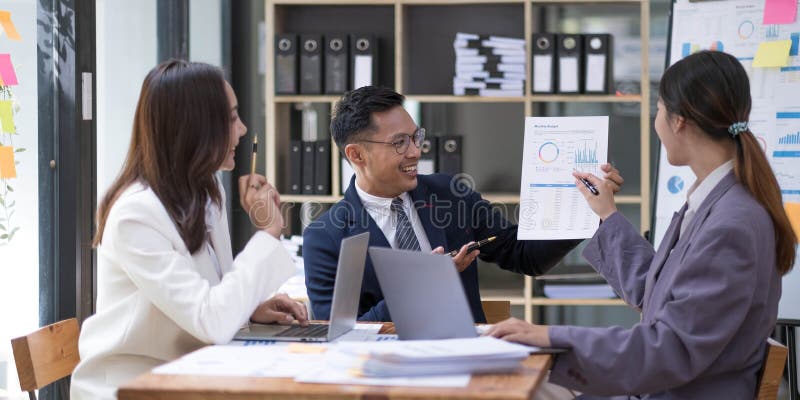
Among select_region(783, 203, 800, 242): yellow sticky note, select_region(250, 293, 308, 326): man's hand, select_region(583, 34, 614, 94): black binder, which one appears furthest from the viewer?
select_region(583, 34, 614, 94): black binder

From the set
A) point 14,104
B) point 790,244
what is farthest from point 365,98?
point 790,244

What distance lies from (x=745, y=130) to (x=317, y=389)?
1080mm

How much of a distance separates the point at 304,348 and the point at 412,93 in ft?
11.3

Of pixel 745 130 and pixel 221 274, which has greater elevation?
pixel 745 130

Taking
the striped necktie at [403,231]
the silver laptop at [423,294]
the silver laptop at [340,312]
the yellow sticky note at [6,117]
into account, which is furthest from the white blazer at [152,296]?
the yellow sticky note at [6,117]

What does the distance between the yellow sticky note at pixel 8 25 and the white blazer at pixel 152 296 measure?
138 cm

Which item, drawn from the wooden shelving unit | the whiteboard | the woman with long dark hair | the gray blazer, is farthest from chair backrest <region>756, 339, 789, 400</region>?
the wooden shelving unit

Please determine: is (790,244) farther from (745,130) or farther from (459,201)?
(459,201)

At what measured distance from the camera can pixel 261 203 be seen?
2.06 m

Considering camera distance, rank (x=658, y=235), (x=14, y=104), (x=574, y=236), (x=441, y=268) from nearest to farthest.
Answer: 1. (x=441, y=268)
2. (x=574, y=236)
3. (x=14, y=104)
4. (x=658, y=235)

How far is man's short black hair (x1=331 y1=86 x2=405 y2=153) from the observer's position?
2.92m

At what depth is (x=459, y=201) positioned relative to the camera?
2.92m

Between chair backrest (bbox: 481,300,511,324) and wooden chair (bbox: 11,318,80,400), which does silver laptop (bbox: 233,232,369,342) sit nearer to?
wooden chair (bbox: 11,318,80,400)

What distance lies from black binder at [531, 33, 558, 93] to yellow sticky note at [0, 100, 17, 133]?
8.44 ft
